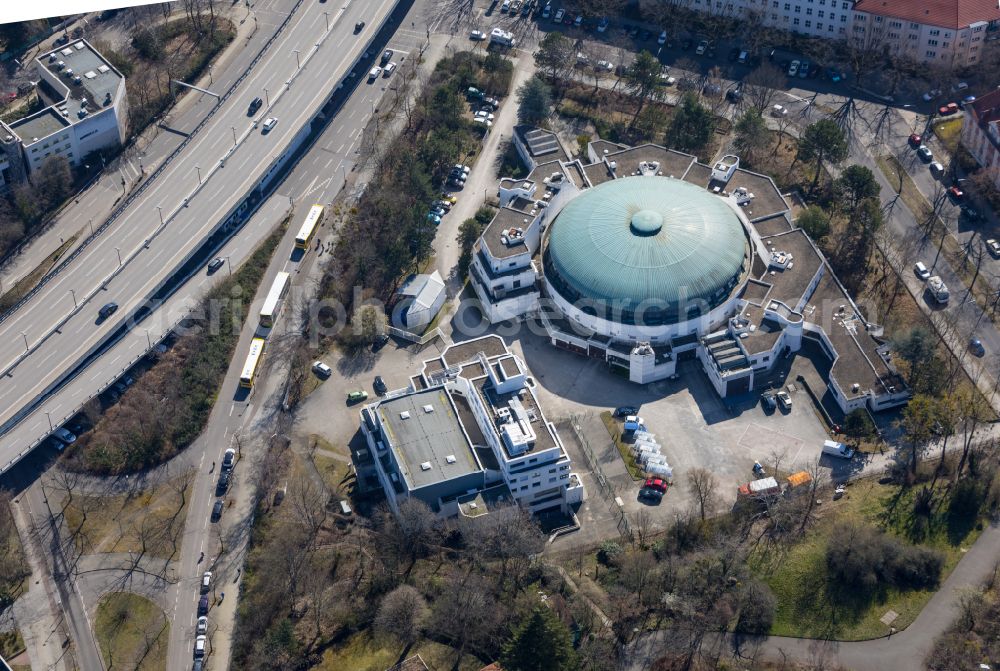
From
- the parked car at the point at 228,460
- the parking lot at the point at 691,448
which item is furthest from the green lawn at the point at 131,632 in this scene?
the parking lot at the point at 691,448

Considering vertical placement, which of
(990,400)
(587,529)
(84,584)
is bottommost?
(84,584)

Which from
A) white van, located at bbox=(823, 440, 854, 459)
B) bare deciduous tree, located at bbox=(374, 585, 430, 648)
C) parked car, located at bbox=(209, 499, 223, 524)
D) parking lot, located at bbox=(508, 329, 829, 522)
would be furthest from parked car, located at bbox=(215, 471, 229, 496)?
white van, located at bbox=(823, 440, 854, 459)

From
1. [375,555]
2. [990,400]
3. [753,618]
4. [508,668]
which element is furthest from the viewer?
[990,400]

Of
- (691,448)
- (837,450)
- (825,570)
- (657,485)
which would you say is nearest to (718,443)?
(691,448)

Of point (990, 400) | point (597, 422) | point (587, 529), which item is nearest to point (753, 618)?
point (587, 529)

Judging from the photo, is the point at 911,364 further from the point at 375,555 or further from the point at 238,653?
the point at 238,653

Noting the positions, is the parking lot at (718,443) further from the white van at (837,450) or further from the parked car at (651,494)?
the white van at (837,450)

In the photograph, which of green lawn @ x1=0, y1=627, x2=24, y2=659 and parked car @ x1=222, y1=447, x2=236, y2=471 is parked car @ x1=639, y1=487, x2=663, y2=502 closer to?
parked car @ x1=222, y1=447, x2=236, y2=471

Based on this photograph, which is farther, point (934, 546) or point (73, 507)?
point (73, 507)
